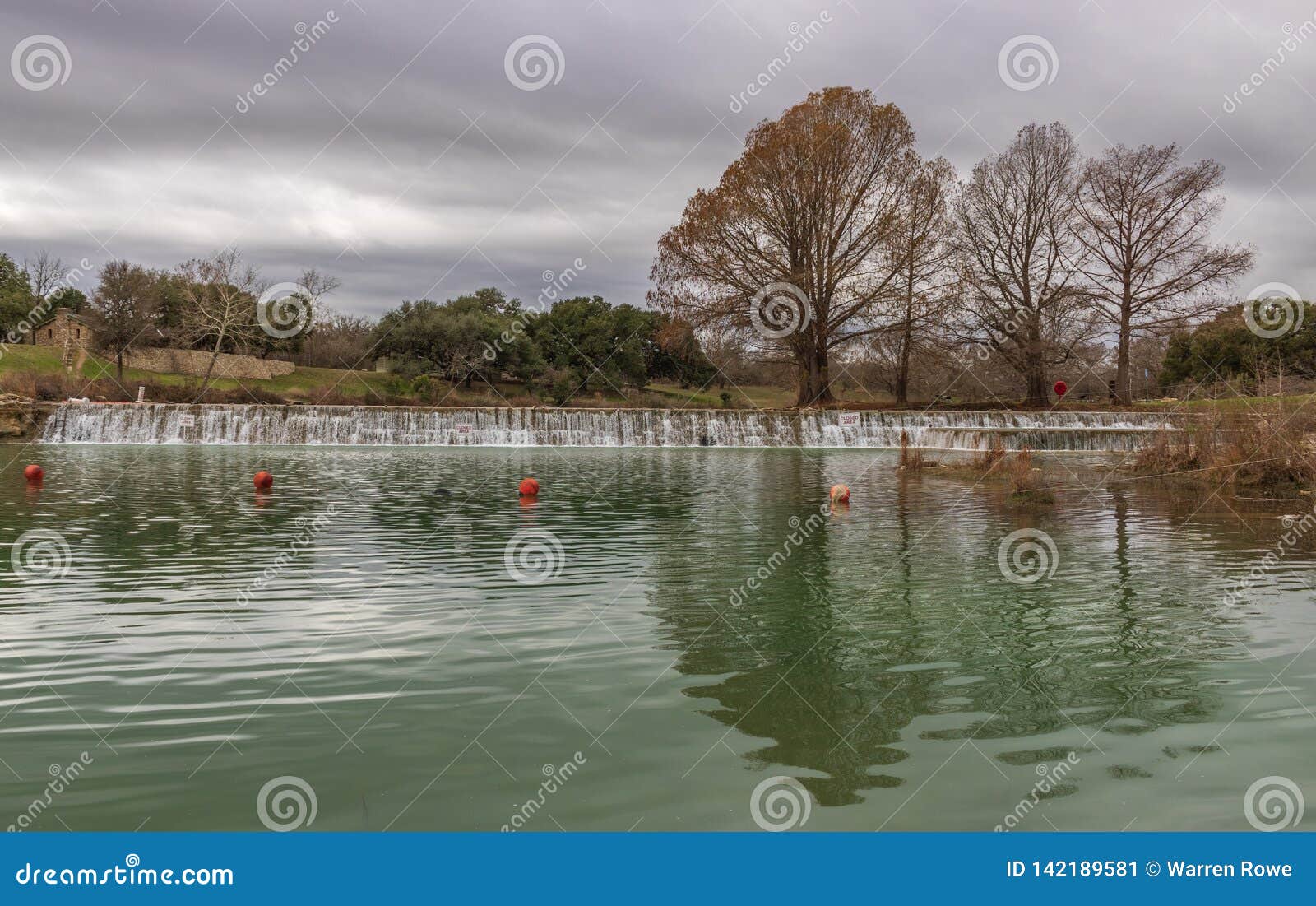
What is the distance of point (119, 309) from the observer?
2461 inches

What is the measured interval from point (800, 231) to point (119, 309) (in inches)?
1767

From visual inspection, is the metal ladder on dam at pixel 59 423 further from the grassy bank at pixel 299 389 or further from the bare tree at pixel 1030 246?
the bare tree at pixel 1030 246

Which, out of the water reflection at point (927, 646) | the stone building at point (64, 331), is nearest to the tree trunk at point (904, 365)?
the water reflection at point (927, 646)

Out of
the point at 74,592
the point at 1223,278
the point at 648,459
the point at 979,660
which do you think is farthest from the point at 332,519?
the point at 1223,278

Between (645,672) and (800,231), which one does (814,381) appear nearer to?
(800,231)

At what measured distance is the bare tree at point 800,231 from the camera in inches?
1802

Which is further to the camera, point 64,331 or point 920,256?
point 64,331

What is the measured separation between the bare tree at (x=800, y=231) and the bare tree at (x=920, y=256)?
614mm

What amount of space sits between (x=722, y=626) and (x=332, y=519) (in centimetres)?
853

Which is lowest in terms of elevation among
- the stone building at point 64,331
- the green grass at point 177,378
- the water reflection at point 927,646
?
the water reflection at point 927,646

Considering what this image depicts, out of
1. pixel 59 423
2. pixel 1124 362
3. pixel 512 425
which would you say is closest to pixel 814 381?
pixel 1124 362

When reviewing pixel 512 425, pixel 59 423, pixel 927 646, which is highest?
pixel 59 423

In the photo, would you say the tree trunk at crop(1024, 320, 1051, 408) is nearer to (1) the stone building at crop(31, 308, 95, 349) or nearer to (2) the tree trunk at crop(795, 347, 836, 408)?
(2) the tree trunk at crop(795, 347, 836, 408)

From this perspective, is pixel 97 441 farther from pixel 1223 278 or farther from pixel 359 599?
pixel 1223 278
